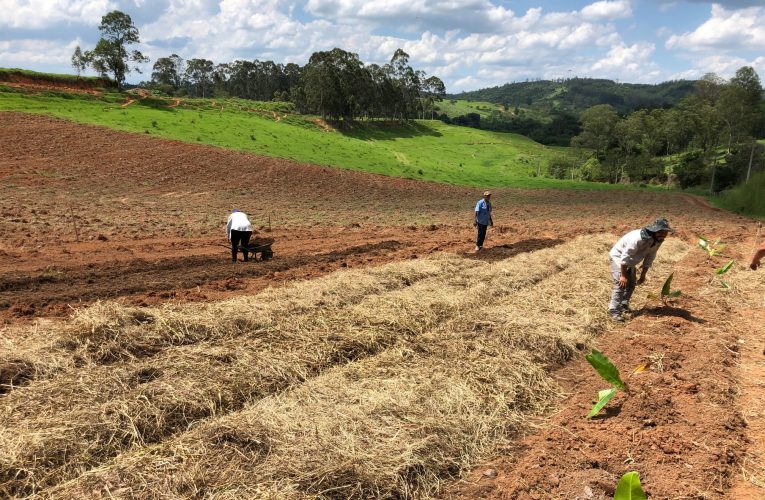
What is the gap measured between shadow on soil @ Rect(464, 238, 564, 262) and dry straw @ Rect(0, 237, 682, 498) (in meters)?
4.95

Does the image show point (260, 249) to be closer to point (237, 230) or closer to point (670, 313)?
point (237, 230)

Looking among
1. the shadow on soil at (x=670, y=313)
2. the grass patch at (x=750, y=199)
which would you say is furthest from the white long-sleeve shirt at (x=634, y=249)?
the grass patch at (x=750, y=199)

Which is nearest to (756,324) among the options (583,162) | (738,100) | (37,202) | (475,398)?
(475,398)

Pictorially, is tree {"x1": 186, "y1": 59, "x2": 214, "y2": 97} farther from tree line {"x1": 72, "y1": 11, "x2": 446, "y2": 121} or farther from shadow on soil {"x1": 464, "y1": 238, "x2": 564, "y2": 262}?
shadow on soil {"x1": 464, "y1": 238, "x2": 564, "y2": 262}

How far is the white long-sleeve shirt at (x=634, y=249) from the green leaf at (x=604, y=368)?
10.6 ft

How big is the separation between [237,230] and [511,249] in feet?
25.6

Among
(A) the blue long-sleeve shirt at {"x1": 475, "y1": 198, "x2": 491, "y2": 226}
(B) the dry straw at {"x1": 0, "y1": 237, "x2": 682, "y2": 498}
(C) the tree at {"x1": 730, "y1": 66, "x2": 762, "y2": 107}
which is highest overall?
(C) the tree at {"x1": 730, "y1": 66, "x2": 762, "y2": 107}

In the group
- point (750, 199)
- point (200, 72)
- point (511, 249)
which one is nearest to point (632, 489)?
point (511, 249)

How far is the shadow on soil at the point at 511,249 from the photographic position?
1333cm

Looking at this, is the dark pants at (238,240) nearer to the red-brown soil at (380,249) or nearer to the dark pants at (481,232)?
the red-brown soil at (380,249)

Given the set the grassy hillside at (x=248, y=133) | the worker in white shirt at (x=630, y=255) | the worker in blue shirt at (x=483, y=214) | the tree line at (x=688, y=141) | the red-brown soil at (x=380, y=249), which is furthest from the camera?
the tree line at (x=688, y=141)

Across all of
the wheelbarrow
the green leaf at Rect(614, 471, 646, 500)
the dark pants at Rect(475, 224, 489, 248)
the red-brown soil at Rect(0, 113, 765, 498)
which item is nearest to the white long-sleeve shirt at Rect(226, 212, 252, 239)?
the wheelbarrow

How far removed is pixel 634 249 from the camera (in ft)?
26.2

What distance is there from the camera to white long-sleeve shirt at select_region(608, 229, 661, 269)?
798 centimetres
